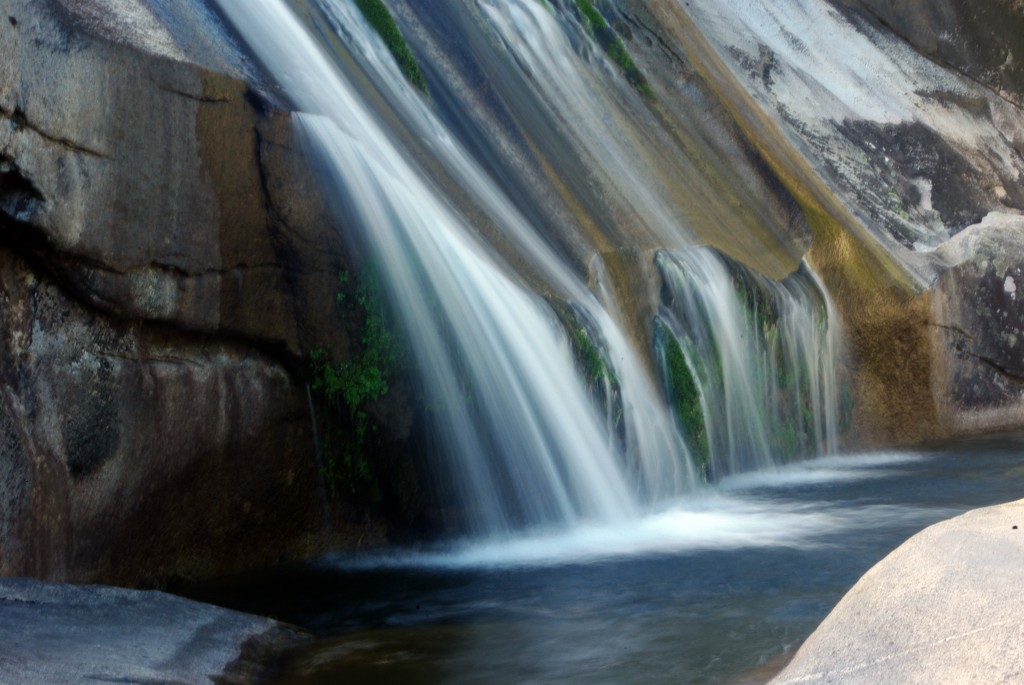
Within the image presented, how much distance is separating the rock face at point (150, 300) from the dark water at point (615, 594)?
1.65 ft

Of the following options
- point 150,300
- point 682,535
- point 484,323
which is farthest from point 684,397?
point 150,300

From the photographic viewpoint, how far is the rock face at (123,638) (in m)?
3.93

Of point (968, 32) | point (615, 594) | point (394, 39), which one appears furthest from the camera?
point (968, 32)

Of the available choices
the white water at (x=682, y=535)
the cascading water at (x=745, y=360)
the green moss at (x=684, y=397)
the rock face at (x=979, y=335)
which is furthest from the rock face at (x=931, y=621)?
the rock face at (x=979, y=335)

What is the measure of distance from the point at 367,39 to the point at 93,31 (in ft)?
8.65

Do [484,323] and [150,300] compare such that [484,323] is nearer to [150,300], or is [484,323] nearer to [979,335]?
[150,300]

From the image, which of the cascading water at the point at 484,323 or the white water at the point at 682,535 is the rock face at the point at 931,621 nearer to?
the white water at the point at 682,535

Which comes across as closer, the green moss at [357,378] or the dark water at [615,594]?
the dark water at [615,594]

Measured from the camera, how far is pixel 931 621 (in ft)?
11.0

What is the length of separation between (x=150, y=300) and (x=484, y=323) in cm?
181

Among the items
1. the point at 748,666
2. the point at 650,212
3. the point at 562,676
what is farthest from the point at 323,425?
the point at 650,212

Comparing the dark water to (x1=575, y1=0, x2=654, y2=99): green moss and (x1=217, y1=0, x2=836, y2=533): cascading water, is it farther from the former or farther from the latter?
(x1=575, y1=0, x2=654, y2=99): green moss

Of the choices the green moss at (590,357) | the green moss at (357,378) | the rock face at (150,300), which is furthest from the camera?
the green moss at (590,357)

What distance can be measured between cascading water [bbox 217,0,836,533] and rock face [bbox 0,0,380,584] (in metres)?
0.37
